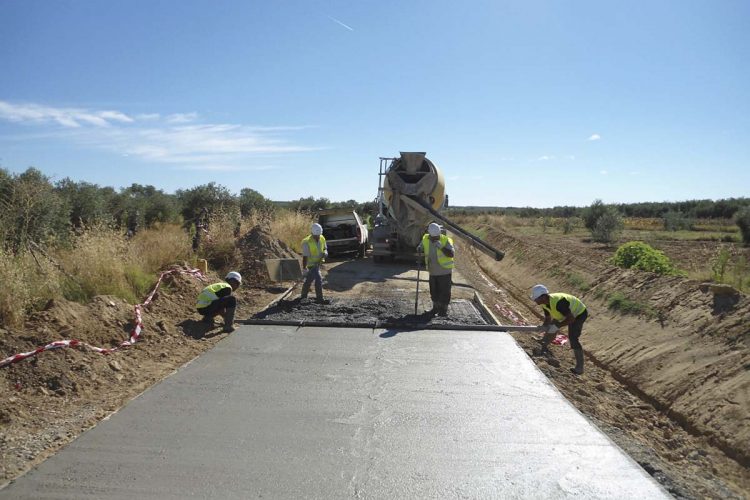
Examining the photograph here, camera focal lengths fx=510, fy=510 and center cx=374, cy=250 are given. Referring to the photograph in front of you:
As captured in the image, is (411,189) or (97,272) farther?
(411,189)

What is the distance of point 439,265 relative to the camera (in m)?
9.40

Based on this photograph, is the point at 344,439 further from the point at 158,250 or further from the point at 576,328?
the point at 158,250

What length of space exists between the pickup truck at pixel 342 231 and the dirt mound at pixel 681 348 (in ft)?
29.9

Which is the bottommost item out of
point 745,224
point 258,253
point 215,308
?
point 215,308

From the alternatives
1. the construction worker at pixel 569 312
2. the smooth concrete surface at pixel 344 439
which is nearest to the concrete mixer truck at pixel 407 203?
the construction worker at pixel 569 312

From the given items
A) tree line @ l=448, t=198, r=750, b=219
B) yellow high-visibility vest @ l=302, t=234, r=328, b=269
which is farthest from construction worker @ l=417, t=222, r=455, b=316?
tree line @ l=448, t=198, r=750, b=219

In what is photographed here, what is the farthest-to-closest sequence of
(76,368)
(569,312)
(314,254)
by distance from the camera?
1. (314,254)
2. (569,312)
3. (76,368)

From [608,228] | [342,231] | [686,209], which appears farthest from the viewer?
[686,209]

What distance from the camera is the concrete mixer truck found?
15148 millimetres

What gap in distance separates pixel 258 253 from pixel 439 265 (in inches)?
244

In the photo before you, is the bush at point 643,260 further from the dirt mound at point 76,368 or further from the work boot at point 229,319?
the dirt mound at point 76,368

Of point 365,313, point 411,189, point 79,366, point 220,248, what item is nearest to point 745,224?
point 411,189

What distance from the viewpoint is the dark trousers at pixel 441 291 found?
949cm

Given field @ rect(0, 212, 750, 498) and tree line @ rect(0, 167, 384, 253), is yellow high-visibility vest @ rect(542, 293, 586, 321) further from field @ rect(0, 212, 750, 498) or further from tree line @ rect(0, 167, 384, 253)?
tree line @ rect(0, 167, 384, 253)
